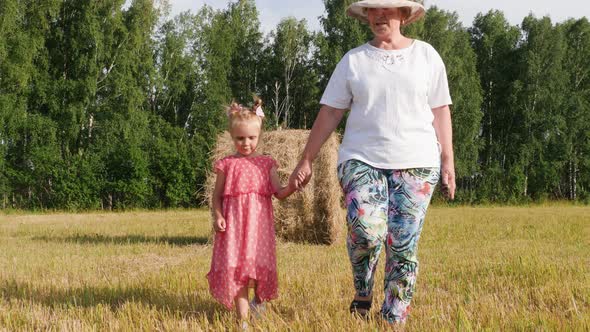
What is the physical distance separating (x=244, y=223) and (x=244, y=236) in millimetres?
81

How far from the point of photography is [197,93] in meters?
31.5

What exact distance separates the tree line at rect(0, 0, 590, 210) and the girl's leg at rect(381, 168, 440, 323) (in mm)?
17154

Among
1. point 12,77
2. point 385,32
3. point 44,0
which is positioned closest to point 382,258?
point 385,32

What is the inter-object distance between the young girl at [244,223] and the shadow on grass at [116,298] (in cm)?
25

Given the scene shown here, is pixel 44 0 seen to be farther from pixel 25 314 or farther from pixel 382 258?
pixel 25 314

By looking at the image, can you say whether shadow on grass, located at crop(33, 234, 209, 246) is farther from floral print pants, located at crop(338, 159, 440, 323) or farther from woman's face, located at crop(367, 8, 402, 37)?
woman's face, located at crop(367, 8, 402, 37)

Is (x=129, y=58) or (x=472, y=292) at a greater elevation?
(x=129, y=58)

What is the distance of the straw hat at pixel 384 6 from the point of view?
11.8ft

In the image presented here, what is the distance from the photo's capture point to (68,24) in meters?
26.1

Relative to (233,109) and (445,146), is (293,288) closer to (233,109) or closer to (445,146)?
(233,109)

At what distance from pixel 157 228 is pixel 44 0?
15.2 meters

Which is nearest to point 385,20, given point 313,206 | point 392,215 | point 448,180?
point 448,180

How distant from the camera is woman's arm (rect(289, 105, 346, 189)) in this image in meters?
3.81

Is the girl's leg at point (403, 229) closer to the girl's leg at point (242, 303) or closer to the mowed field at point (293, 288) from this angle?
the mowed field at point (293, 288)
